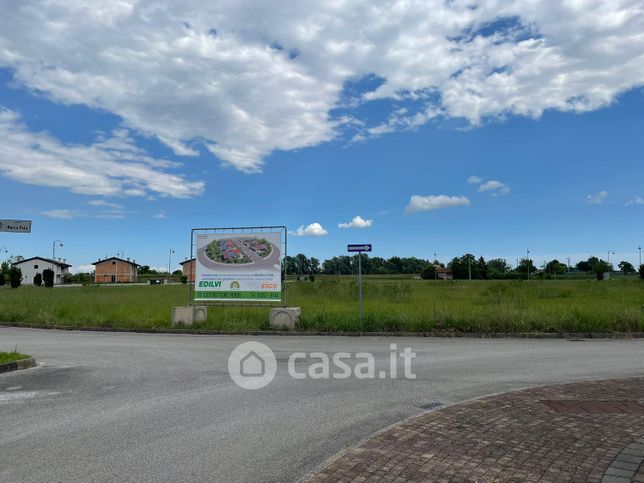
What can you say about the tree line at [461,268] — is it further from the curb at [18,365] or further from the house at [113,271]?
the curb at [18,365]

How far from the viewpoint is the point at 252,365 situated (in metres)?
10.4

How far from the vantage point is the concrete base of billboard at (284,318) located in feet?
56.8

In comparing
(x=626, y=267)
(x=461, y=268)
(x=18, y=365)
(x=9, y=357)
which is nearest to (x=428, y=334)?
(x=18, y=365)

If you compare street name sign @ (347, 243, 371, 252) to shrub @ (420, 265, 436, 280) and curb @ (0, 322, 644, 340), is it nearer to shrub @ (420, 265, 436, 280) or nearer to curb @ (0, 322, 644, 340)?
curb @ (0, 322, 644, 340)

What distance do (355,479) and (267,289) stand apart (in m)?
14.4

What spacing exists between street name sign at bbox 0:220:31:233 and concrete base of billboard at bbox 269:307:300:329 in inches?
305

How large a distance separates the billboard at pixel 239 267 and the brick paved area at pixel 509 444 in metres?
12.3

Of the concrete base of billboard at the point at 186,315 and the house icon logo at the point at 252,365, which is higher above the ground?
the concrete base of billboard at the point at 186,315

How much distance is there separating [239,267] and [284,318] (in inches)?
109

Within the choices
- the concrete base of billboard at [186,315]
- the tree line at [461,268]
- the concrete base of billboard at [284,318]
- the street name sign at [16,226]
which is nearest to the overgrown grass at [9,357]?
the street name sign at [16,226]

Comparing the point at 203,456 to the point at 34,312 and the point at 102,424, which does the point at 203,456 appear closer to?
the point at 102,424

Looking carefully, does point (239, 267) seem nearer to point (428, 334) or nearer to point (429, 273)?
point (428, 334)

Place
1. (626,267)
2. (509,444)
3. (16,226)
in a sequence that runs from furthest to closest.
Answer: (626,267) < (16,226) < (509,444)

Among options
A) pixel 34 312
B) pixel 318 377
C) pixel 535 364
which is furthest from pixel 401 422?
pixel 34 312
